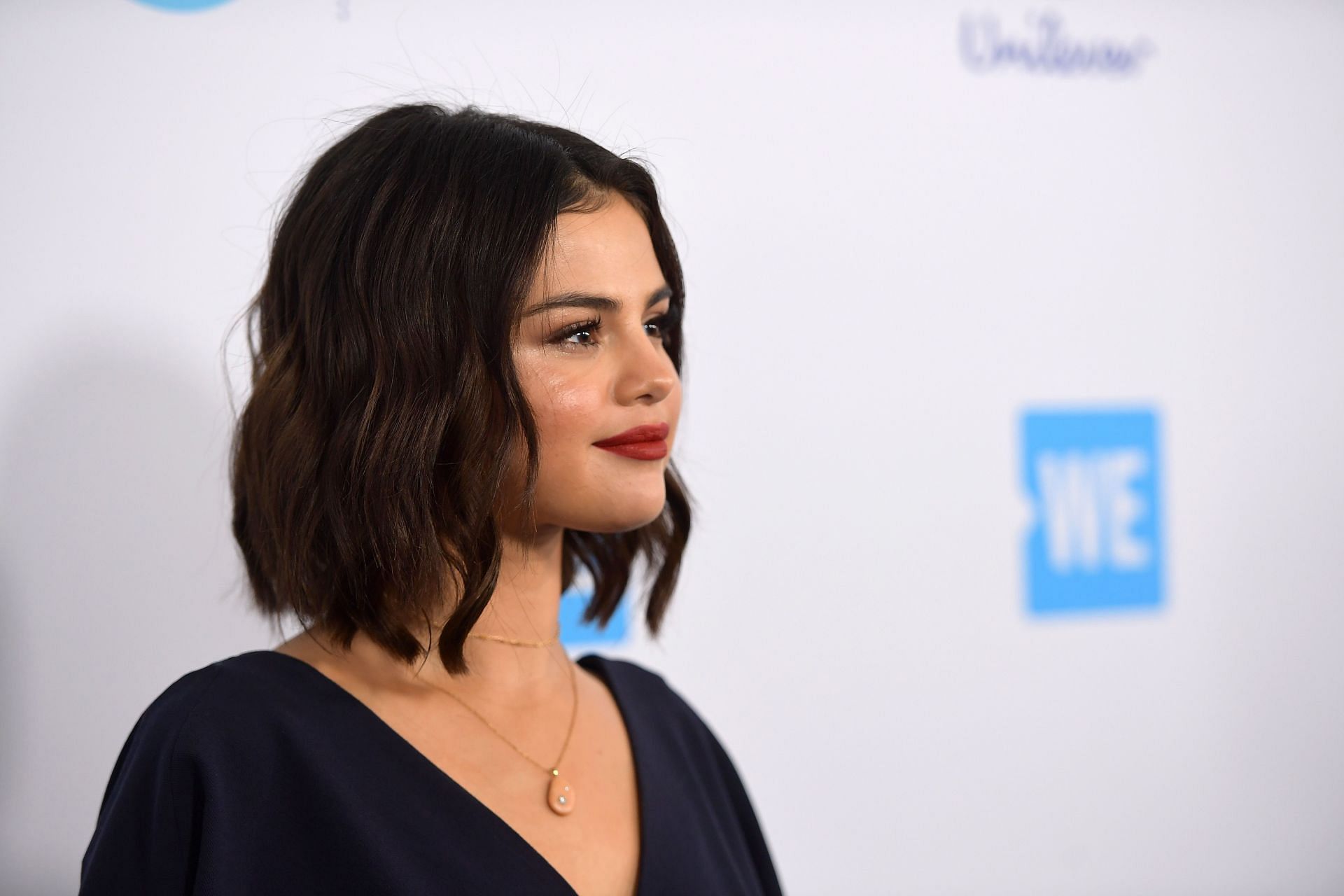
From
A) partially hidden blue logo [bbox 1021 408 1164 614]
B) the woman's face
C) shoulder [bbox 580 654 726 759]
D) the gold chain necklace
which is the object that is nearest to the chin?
the woman's face

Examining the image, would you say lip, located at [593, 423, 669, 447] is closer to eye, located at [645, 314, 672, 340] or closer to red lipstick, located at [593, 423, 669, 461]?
red lipstick, located at [593, 423, 669, 461]

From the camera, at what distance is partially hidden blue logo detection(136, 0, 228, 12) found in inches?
48.9

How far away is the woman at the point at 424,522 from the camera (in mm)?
818

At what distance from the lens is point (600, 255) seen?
2.99 ft

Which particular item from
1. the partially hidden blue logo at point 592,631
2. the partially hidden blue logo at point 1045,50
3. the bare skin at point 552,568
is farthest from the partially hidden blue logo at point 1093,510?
the bare skin at point 552,568

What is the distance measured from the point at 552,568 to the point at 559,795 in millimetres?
195

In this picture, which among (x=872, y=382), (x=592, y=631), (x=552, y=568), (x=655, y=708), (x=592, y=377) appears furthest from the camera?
(x=872, y=382)

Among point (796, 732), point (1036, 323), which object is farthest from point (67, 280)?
point (1036, 323)

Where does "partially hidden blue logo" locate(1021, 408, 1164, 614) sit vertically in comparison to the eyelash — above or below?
below

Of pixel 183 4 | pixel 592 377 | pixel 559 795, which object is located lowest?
pixel 559 795

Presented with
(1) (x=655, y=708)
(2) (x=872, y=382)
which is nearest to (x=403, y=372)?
(1) (x=655, y=708)

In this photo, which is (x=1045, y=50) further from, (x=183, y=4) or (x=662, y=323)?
(x=183, y=4)

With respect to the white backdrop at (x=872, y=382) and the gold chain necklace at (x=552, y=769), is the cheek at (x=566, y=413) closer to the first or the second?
the gold chain necklace at (x=552, y=769)

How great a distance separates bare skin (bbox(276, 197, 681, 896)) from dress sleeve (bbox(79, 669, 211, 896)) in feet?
0.47
